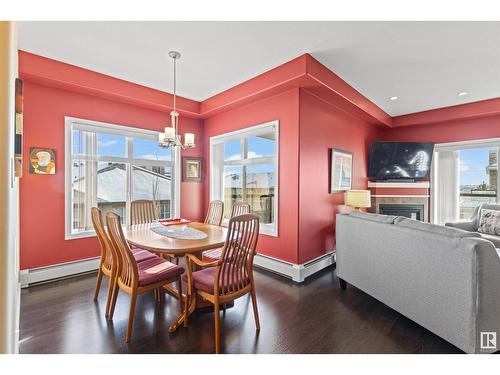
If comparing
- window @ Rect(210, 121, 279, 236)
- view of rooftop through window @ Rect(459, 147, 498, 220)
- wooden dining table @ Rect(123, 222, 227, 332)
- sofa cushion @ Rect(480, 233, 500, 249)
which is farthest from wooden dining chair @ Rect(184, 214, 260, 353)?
view of rooftop through window @ Rect(459, 147, 498, 220)

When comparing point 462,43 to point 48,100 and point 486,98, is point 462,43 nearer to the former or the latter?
point 486,98

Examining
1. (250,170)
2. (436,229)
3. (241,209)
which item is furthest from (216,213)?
(436,229)

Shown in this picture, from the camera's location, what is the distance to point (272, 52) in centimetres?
269

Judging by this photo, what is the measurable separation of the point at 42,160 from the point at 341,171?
14.5ft

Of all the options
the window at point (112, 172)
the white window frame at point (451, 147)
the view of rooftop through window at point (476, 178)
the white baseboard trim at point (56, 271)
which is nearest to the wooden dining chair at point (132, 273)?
the white baseboard trim at point (56, 271)

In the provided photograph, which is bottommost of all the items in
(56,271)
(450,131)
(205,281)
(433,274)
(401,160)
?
(56,271)

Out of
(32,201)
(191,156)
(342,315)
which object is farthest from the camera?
(191,156)

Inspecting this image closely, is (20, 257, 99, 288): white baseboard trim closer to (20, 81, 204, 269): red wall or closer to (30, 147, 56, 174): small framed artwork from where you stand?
(20, 81, 204, 269): red wall

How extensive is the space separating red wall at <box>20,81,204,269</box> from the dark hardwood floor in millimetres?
509

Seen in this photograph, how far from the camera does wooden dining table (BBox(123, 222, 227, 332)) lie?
2.02 m

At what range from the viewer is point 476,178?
4.77 meters

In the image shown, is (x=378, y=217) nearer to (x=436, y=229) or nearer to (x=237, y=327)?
(x=436, y=229)

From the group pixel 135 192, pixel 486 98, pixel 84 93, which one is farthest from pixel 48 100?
pixel 486 98
